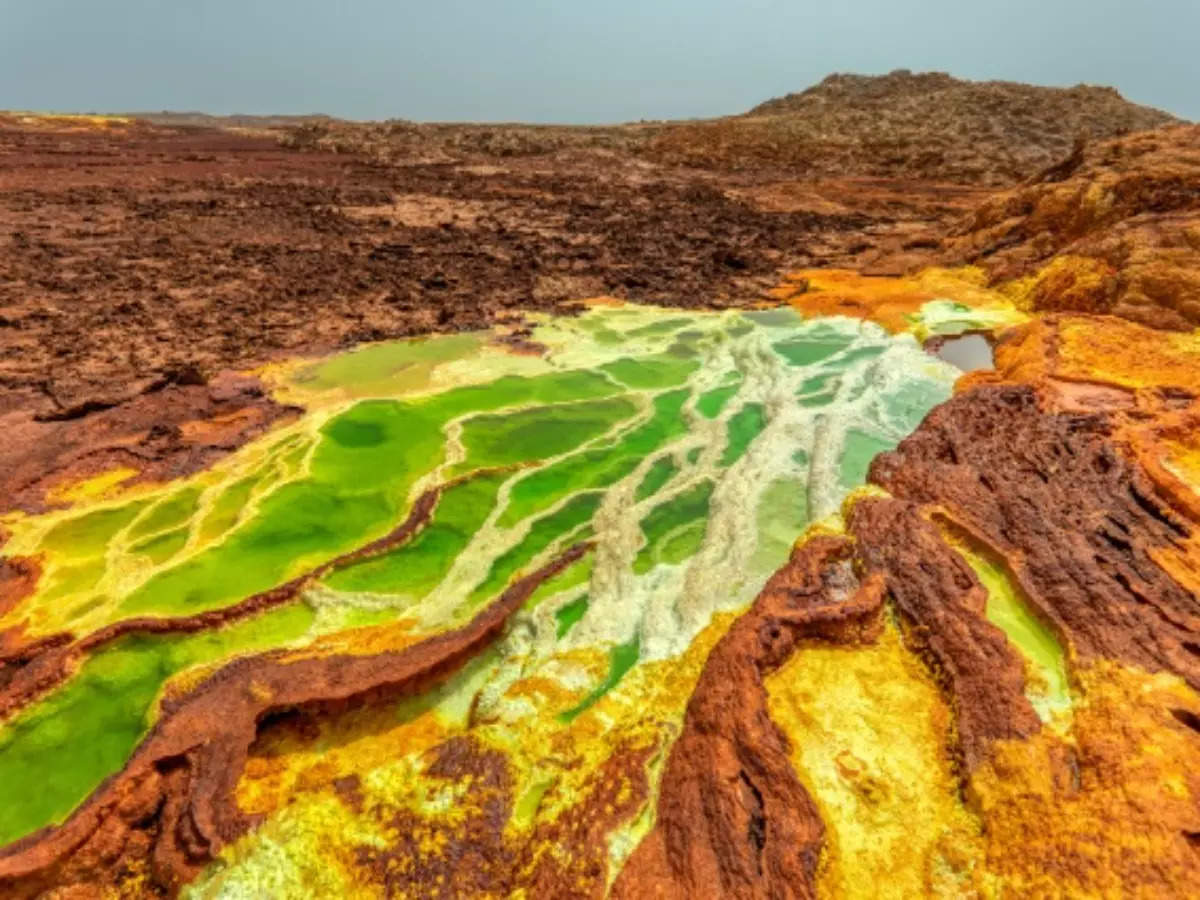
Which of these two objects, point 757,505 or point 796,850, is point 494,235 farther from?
point 796,850

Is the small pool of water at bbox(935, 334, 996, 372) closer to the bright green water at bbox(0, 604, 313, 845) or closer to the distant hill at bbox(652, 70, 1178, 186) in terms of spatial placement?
the bright green water at bbox(0, 604, 313, 845)

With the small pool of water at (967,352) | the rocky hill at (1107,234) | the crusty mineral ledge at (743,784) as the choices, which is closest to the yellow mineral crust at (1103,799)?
the crusty mineral ledge at (743,784)

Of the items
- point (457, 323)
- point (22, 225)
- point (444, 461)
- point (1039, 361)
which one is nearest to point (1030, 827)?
point (444, 461)

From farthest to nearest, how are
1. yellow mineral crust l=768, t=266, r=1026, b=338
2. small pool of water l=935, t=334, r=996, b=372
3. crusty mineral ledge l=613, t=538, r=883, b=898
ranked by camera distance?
1. yellow mineral crust l=768, t=266, r=1026, b=338
2. small pool of water l=935, t=334, r=996, b=372
3. crusty mineral ledge l=613, t=538, r=883, b=898

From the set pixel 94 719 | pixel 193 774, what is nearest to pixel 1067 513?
pixel 193 774

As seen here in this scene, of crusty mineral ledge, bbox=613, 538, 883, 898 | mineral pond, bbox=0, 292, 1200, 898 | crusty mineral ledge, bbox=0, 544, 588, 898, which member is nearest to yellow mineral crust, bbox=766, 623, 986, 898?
mineral pond, bbox=0, 292, 1200, 898

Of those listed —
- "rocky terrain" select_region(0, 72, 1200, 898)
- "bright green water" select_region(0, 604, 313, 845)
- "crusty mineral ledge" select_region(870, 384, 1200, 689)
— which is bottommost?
"bright green water" select_region(0, 604, 313, 845)

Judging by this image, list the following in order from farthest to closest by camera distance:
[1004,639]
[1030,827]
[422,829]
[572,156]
Answer: 1. [572,156]
2. [1004,639]
3. [422,829]
4. [1030,827]
